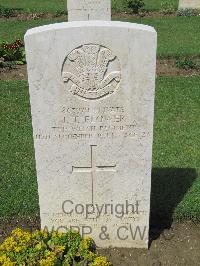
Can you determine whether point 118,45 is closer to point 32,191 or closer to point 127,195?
point 127,195

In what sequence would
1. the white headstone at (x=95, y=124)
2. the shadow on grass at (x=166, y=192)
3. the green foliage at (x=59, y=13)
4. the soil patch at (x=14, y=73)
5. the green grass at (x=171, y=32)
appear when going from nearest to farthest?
the white headstone at (x=95, y=124)
the shadow on grass at (x=166, y=192)
the soil patch at (x=14, y=73)
the green grass at (x=171, y=32)
the green foliage at (x=59, y=13)

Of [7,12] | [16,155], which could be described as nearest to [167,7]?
[7,12]

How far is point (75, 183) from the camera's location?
4184mm

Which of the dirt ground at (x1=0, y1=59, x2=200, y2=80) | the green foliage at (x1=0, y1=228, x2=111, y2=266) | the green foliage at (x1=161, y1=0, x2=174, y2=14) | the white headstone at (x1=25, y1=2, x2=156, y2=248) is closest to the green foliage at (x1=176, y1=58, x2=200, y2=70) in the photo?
the dirt ground at (x1=0, y1=59, x2=200, y2=80)

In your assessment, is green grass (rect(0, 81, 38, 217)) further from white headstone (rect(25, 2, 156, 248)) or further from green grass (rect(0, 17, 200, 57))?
green grass (rect(0, 17, 200, 57))

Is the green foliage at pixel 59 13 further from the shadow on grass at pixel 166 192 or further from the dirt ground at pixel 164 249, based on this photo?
the dirt ground at pixel 164 249

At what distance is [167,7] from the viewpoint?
18672 mm

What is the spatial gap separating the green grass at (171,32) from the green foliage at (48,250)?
8256 millimetres

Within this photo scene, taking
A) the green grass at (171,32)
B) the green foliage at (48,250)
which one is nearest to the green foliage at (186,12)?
the green grass at (171,32)

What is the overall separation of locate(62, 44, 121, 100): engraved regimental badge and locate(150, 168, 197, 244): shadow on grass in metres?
1.86

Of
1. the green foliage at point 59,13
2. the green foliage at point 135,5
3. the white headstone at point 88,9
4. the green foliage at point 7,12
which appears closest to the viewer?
the white headstone at point 88,9

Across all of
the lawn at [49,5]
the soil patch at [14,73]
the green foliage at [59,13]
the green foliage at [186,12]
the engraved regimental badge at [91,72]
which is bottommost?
the lawn at [49,5]

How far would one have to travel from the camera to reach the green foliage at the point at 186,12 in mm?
17234

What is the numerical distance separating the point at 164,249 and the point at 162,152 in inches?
84.4
